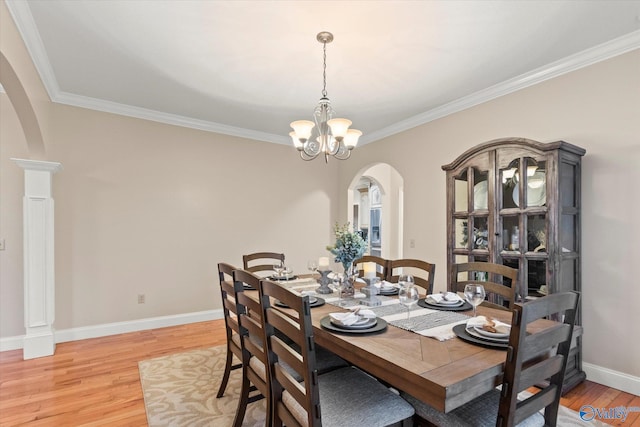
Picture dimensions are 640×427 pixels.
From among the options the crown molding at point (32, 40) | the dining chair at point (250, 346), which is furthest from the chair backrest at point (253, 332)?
the crown molding at point (32, 40)

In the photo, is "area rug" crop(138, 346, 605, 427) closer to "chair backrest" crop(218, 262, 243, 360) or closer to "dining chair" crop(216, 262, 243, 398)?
"dining chair" crop(216, 262, 243, 398)

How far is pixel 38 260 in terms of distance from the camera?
10.0ft

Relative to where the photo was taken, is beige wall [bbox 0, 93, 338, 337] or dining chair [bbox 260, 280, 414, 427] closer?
dining chair [bbox 260, 280, 414, 427]

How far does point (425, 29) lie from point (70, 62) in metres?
2.95

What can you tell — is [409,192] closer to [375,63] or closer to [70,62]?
[375,63]

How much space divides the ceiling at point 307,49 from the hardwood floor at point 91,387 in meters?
2.59

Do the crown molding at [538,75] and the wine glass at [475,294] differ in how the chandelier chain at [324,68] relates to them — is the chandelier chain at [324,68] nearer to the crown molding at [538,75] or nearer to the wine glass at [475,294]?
the crown molding at [538,75]

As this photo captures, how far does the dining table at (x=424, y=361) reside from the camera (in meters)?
1.07

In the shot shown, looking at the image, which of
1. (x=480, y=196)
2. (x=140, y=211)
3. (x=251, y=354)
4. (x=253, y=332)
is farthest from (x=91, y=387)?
(x=480, y=196)

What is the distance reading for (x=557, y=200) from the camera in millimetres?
2400

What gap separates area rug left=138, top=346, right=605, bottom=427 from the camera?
2068 millimetres

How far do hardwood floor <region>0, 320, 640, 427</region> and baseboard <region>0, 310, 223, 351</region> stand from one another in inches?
3.8

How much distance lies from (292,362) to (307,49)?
222cm
